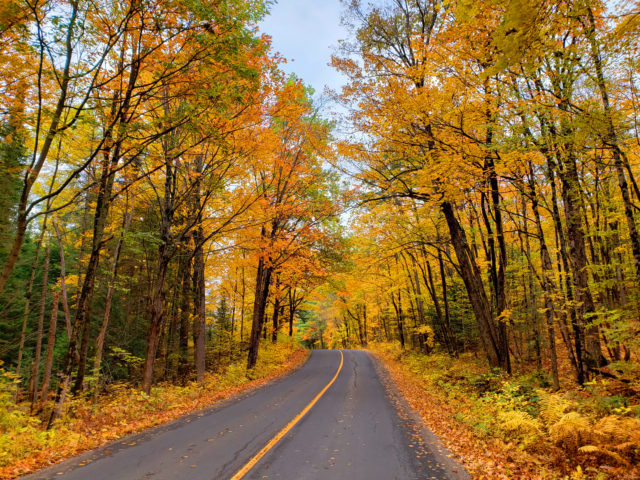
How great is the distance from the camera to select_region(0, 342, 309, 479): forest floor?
5.26 meters

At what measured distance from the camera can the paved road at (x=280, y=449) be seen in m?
4.69

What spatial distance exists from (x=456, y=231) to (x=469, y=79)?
193 inches

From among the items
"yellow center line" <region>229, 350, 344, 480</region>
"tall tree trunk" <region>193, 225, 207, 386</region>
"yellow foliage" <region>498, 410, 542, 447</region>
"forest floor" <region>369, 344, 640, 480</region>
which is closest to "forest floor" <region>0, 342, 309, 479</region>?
"tall tree trunk" <region>193, 225, 207, 386</region>

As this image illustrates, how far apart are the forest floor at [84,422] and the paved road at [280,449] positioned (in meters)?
0.49

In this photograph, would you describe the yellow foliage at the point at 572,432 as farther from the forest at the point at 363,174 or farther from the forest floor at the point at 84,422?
the forest floor at the point at 84,422

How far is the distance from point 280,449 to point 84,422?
16.9ft

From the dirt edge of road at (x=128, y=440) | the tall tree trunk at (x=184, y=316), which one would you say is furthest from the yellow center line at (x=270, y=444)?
the tall tree trunk at (x=184, y=316)

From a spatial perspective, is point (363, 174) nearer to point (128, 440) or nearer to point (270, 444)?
point (270, 444)

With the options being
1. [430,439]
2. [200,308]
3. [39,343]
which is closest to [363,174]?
[430,439]

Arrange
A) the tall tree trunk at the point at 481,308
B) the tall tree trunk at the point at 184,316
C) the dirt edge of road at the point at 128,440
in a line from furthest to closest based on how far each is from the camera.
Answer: the tall tree trunk at the point at 184,316
the tall tree trunk at the point at 481,308
the dirt edge of road at the point at 128,440

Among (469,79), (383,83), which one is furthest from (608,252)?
(383,83)

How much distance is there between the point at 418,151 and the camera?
1046 cm

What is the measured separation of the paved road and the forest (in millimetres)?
1101

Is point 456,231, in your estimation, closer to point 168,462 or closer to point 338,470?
point 338,470
